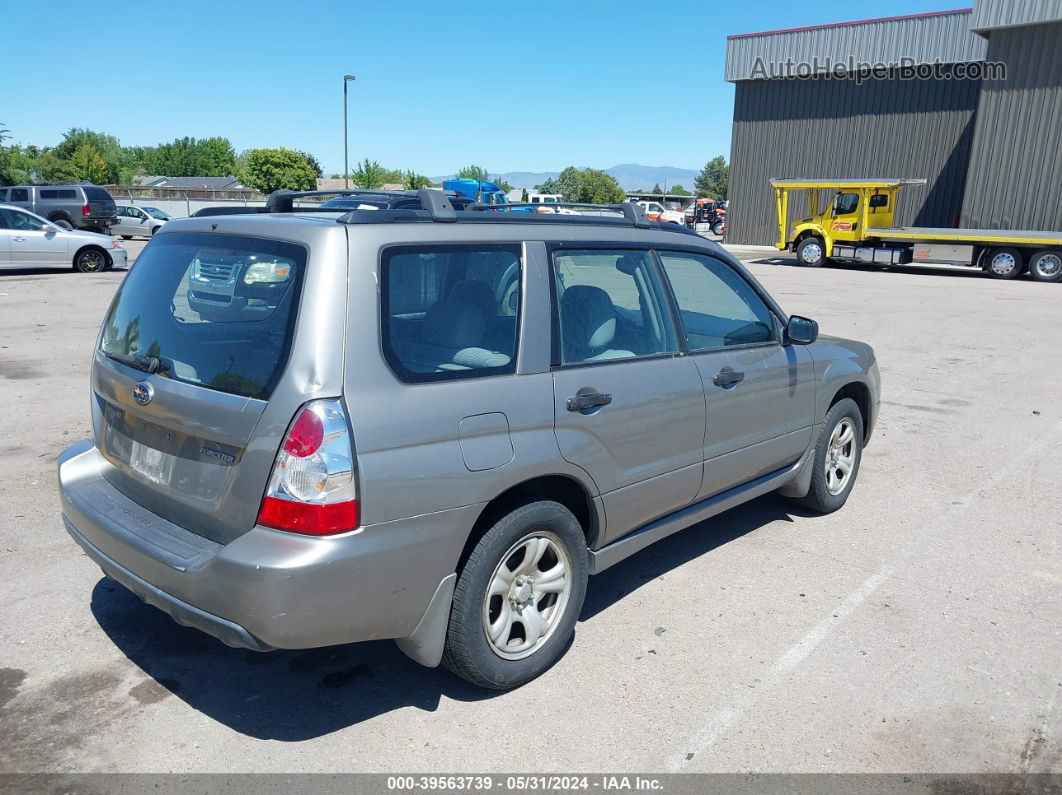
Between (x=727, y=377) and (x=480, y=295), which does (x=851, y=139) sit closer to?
(x=727, y=377)

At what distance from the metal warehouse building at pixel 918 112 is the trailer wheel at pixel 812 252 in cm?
586

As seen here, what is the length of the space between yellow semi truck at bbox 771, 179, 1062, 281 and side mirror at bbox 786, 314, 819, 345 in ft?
77.6

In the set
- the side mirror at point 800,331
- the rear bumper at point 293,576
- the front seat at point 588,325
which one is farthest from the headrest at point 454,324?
the side mirror at point 800,331

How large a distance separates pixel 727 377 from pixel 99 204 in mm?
28356

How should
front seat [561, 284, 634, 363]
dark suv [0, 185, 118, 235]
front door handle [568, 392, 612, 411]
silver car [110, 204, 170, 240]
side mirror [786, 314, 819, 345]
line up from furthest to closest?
1. silver car [110, 204, 170, 240]
2. dark suv [0, 185, 118, 235]
3. side mirror [786, 314, 819, 345]
4. front seat [561, 284, 634, 363]
5. front door handle [568, 392, 612, 411]

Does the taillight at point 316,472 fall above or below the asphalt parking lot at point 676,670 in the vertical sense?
above

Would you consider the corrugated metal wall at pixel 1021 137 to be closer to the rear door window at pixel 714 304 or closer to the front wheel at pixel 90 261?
the front wheel at pixel 90 261

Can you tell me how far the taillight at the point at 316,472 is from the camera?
2.66 m

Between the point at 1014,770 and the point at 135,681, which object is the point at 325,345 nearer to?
the point at 135,681

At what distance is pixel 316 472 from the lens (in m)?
2.66

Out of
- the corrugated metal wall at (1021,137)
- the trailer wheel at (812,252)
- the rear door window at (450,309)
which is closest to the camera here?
the rear door window at (450,309)

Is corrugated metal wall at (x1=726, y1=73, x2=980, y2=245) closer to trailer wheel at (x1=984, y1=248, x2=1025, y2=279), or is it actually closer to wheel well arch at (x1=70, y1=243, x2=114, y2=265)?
trailer wheel at (x1=984, y1=248, x2=1025, y2=279)

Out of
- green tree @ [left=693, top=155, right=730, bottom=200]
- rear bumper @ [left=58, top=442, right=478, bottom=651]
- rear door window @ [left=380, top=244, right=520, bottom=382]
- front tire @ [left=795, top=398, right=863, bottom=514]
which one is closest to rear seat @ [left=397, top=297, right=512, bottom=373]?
rear door window @ [left=380, top=244, right=520, bottom=382]

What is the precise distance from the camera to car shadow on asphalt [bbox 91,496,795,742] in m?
3.16
